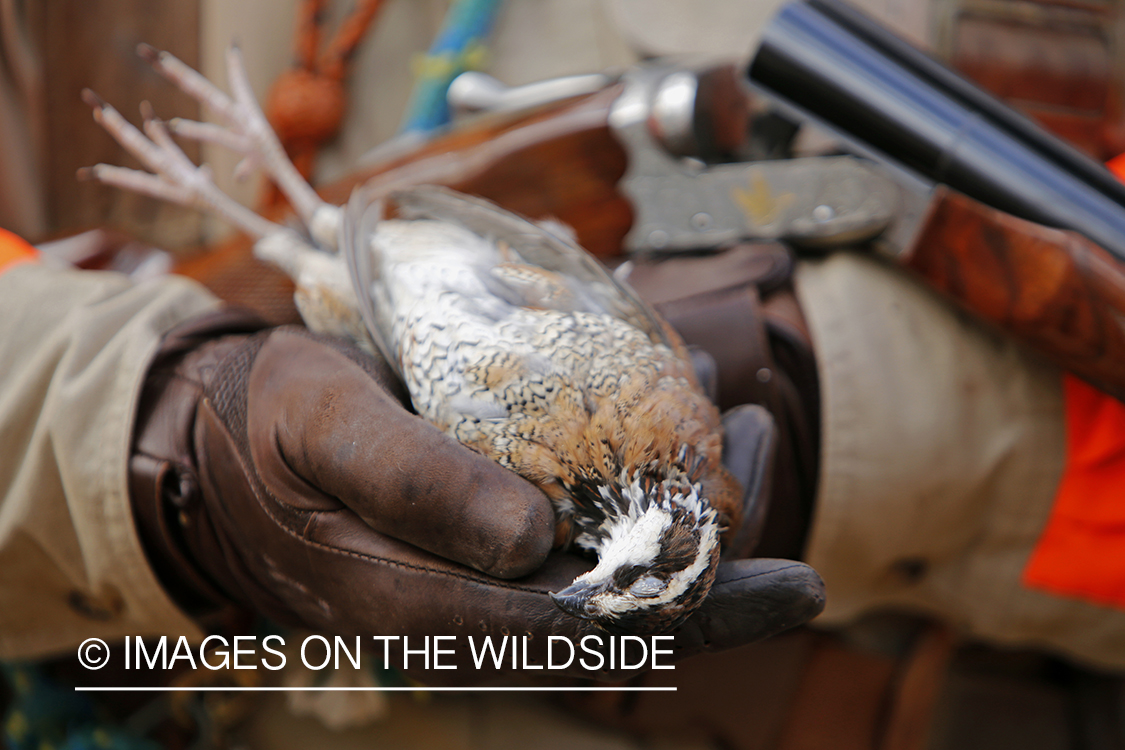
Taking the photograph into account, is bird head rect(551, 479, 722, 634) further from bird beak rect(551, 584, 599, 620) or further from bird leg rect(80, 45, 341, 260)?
bird leg rect(80, 45, 341, 260)

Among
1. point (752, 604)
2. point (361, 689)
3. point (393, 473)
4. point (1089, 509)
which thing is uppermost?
point (393, 473)

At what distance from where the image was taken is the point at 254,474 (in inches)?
34.0

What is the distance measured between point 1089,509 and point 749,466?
25.2 inches

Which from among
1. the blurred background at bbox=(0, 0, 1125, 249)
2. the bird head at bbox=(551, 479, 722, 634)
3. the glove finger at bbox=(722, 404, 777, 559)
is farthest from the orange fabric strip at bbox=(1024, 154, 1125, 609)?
the blurred background at bbox=(0, 0, 1125, 249)

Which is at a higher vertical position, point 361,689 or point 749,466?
point 749,466

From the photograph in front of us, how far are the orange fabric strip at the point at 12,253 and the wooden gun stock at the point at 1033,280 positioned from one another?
4.88ft

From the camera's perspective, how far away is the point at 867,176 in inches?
47.0

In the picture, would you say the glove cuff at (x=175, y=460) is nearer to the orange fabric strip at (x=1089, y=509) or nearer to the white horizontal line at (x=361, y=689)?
the white horizontal line at (x=361, y=689)

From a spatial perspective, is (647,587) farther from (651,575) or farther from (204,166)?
(204,166)

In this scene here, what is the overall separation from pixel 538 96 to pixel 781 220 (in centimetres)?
66

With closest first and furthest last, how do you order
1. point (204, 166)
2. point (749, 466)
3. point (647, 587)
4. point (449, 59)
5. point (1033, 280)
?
point (647, 587)
point (749, 466)
point (1033, 280)
point (204, 166)
point (449, 59)

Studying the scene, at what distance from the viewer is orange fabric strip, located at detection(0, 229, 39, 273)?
1214 millimetres

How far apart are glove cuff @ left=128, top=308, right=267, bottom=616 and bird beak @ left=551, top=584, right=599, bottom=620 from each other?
58 centimetres

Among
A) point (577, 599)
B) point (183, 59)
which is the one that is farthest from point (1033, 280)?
point (183, 59)
